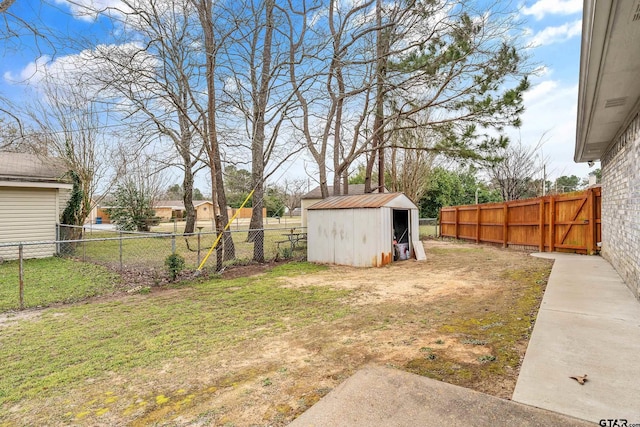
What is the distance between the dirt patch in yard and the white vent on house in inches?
115

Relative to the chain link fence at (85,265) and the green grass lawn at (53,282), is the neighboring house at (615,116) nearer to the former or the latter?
the chain link fence at (85,265)

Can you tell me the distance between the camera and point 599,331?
340cm

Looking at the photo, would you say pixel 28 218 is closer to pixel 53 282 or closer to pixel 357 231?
pixel 53 282

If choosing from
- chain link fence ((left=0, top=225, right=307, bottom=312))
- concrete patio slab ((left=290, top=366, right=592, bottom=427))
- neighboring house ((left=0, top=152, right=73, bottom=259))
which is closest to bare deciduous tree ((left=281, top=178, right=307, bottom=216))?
chain link fence ((left=0, top=225, right=307, bottom=312))

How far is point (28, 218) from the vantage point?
9992 millimetres

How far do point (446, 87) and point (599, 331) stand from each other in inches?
297

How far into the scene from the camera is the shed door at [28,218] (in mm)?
9539

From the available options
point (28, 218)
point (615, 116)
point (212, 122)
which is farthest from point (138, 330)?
point (28, 218)

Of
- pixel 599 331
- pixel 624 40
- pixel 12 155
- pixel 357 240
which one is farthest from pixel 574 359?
pixel 12 155

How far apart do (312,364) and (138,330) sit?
7.67 feet

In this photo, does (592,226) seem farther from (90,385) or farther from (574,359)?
(90,385)

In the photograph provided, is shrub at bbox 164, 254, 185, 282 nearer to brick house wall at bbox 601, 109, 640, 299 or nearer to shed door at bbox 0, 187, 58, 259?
shed door at bbox 0, 187, 58, 259

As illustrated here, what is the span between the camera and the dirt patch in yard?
2.27 meters

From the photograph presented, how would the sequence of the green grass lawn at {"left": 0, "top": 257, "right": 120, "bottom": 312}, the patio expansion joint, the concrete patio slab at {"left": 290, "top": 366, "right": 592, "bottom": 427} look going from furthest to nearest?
the green grass lawn at {"left": 0, "top": 257, "right": 120, "bottom": 312} < the patio expansion joint < the concrete patio slab at {"left": 290, "top": 366, "right": 592, "bottom": 427}
